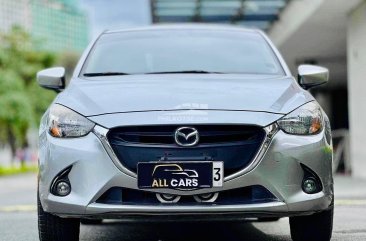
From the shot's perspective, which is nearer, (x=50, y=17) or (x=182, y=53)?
(x=182, y=53)

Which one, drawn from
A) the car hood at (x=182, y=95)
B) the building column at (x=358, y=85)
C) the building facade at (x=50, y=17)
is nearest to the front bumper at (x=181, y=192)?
the car hood at (x=182, y=95)

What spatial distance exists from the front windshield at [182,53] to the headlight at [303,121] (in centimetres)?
92

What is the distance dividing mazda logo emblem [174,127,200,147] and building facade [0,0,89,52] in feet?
263

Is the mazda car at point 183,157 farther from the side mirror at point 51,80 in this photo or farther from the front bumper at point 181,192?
the side mirror at point 51,80

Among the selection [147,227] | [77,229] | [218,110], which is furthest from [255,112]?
[147,227]

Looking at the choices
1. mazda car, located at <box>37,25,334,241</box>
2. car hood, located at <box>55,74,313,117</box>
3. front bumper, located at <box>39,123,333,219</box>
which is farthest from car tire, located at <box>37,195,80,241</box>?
car hood, located at <box>55,74,313,117</box>

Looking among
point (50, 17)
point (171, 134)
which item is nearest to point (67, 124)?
point (171, 134)

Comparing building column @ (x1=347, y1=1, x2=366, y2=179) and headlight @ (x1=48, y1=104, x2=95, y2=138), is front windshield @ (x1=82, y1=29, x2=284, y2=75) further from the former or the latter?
building column @ (x1=347, y1=1, x2=366, y2=179)

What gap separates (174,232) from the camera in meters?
5.49

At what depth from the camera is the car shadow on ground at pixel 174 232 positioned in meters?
5.14

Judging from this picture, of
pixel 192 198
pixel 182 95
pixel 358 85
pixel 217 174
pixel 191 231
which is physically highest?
pixel 182 95

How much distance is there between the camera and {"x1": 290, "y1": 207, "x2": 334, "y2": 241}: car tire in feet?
14.1

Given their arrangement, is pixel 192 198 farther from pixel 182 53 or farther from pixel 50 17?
pixel 50 17

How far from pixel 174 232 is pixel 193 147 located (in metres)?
1.81
